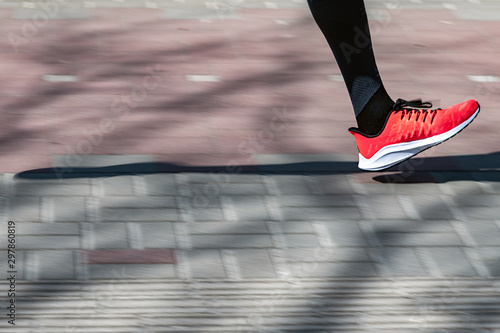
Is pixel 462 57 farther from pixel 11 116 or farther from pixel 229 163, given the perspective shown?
pixel 11 116

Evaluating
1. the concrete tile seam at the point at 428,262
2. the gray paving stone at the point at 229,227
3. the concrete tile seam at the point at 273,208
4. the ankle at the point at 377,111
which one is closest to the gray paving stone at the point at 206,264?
the gray paving stone at the point at 229,227

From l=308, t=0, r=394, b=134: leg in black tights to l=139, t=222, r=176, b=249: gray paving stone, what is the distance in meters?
1.00

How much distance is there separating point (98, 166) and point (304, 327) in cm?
146

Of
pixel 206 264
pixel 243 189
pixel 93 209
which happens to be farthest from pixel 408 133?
pixel 93 209

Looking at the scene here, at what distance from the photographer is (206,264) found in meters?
3.01

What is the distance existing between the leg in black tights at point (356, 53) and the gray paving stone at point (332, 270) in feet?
2.65

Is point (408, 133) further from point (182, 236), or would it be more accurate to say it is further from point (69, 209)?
point (69, 209)

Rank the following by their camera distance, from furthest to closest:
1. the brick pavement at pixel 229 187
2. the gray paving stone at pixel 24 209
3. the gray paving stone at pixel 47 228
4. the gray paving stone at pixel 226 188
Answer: the gray paving stone at pixel 226 188, the gray paving stone at pixel 24 209, the gray paving stone at pixel 47 228, the brick pavement at pixel 229 187

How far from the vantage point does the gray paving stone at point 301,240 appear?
3.19 metres

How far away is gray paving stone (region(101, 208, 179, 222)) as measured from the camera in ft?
10.9

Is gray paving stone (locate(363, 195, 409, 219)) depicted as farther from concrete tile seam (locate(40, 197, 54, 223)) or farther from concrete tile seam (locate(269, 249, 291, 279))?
concrete tile seam (locate(40, 197, 54, 223))

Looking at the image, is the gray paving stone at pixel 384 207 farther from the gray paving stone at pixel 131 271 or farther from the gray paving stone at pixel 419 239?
the gray paving stone at pixel 131 271

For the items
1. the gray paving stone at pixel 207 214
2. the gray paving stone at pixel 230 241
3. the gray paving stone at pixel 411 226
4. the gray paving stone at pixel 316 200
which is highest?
the gray paving stone at pixel 230 241

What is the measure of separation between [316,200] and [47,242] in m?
1.11
